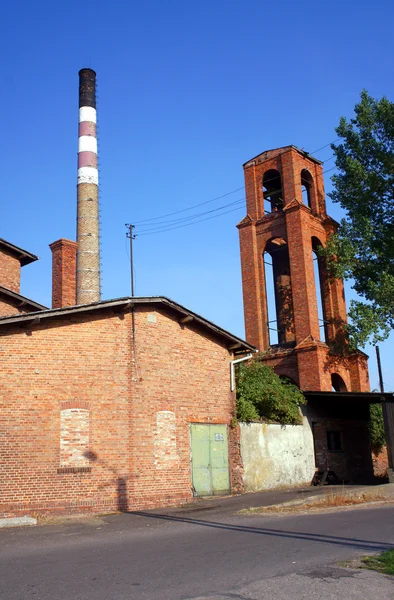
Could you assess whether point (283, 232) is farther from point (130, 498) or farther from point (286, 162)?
point (130, 498)

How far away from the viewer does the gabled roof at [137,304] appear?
14.9 meters

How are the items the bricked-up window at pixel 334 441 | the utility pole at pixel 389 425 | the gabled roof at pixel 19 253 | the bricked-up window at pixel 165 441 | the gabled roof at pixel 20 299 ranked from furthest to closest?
1. the bricked-up window at pixel 334 441
2. the gabled roof at pixel 19 253
3. the utility pole at pixel 389 425
4. the gabled roof at pixel 20 299
5. the bricked-up window at pixel 165 441

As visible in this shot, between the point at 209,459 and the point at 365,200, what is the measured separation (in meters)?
15.3

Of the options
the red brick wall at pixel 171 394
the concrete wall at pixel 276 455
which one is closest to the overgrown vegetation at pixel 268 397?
the concrete wall at pixel 276 455

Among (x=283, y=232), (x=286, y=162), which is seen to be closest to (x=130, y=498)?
(x=283, y=232)

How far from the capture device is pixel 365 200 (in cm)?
2736

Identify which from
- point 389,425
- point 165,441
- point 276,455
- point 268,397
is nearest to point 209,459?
point 165,441

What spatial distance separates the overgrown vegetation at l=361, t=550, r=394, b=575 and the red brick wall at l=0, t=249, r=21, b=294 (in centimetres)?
1922

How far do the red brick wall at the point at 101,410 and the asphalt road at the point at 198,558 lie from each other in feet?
6.80

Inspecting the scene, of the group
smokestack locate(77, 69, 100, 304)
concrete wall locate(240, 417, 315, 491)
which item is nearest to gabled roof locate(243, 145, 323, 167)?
smokestack locate(77, 69, 100, 304)

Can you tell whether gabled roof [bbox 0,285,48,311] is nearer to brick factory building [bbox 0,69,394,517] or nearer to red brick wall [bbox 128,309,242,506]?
brick factory building [bbox 0,69,394,517]

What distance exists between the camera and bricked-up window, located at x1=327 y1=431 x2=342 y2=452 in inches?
963

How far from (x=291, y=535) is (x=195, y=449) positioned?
7711mm

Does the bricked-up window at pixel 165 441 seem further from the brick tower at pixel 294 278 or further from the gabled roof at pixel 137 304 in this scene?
the brick tower at pixel 294 278
